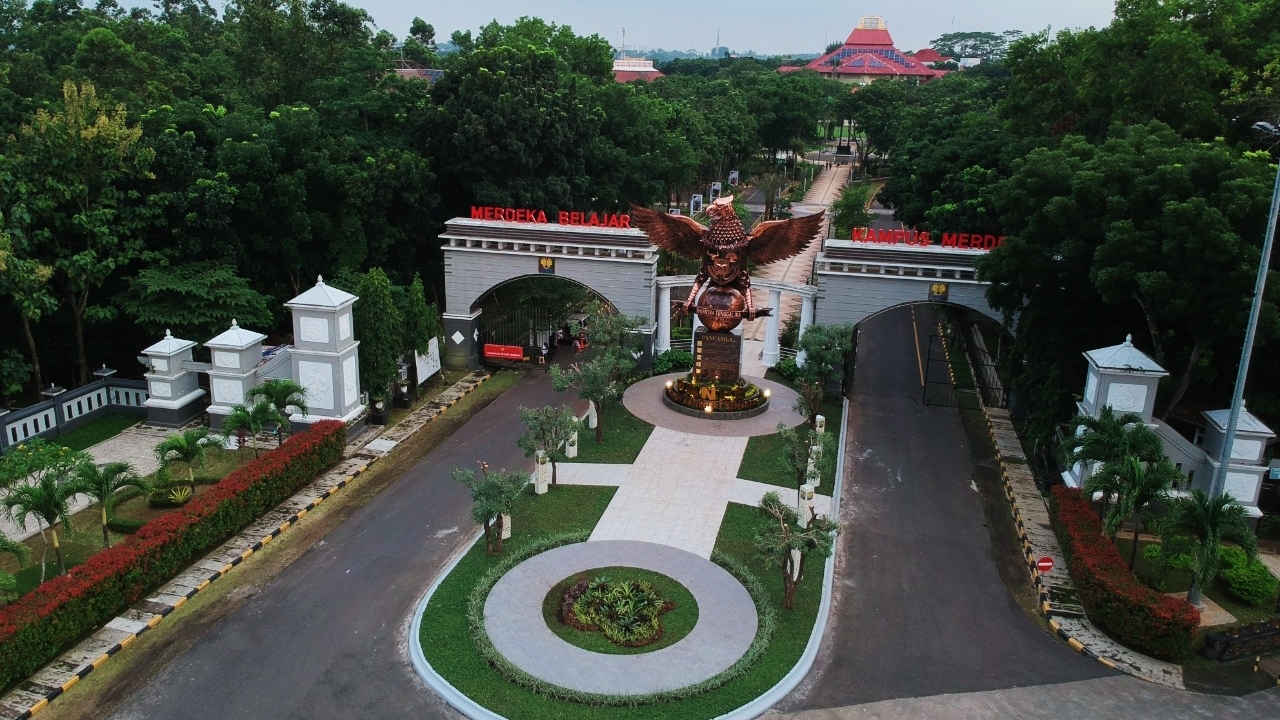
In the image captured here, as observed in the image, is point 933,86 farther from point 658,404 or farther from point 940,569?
point 940,569

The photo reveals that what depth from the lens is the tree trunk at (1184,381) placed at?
2081cm

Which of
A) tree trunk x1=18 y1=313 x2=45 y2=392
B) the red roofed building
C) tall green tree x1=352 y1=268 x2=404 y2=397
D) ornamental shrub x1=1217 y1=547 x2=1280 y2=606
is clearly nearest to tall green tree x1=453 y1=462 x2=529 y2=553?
tall green tree x1=352 y1=268 x2=404 y2=397

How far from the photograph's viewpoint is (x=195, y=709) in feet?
45.4

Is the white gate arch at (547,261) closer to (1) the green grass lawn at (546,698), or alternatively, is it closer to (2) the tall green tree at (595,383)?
(2) the tall green tree at (595,383)

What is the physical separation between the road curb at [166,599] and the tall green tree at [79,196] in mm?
10210

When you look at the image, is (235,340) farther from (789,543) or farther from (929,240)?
(929,240)

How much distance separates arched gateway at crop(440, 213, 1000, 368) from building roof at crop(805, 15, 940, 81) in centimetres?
12533

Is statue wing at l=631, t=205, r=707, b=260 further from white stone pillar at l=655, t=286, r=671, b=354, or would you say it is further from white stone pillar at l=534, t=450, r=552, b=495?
white stone pillar at l=534, t=450, r=552, b=495

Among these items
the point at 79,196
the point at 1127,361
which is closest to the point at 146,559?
the point at 79,196

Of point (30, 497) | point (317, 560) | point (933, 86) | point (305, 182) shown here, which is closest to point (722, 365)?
point (317, 560)

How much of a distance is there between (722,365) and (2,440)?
19642 millimetres

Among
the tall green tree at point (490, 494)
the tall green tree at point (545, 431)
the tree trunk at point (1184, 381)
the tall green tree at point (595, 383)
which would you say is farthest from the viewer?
the tall green tree at point (595, 383)

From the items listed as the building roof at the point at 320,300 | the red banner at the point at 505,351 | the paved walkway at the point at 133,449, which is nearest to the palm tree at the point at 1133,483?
the building roof at the point at 320,300

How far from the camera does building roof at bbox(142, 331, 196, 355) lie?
25.6 meters
